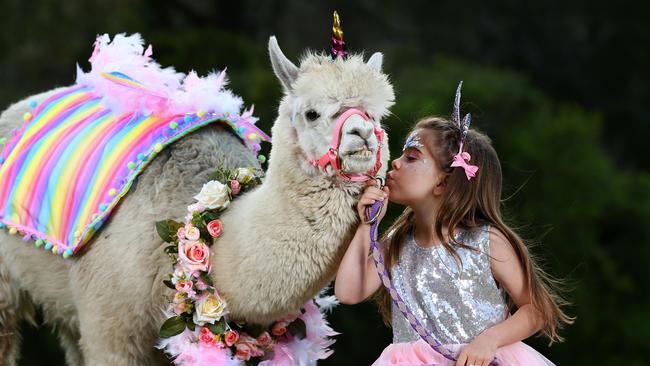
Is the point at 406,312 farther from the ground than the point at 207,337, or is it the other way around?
the point at 406,312

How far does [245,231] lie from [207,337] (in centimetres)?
41

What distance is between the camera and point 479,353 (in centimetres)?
335

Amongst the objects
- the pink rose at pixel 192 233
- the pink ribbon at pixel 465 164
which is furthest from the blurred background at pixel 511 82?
the pink rose at pixel 192 233

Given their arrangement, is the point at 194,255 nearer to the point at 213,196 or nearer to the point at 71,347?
the point at 213,196

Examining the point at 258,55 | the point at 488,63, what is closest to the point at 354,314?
the point at 258,55

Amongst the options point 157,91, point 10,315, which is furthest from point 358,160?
point 10,315

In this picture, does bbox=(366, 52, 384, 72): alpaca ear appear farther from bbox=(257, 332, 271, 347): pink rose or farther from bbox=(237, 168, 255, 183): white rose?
bbox=(257, 332, 271, 347): pink rose

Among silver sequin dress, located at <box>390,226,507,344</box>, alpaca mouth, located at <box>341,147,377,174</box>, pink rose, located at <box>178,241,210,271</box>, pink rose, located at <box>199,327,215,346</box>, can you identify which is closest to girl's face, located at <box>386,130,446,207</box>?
silver sequin dress, located at <box>390,226,507,344</box>

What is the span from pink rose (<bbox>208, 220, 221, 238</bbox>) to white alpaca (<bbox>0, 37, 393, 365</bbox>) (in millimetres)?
34

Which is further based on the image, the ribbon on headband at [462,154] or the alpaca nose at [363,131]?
the ribbon on headband at [462,154]

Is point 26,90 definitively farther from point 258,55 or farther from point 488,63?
point 488,63

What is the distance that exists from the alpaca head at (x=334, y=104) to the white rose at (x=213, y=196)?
1.43 ft

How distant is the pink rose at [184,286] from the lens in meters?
3.65

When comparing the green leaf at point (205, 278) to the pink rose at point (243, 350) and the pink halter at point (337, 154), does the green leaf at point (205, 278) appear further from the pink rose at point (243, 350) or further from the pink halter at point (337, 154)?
the pink halter at point (337, 154)
